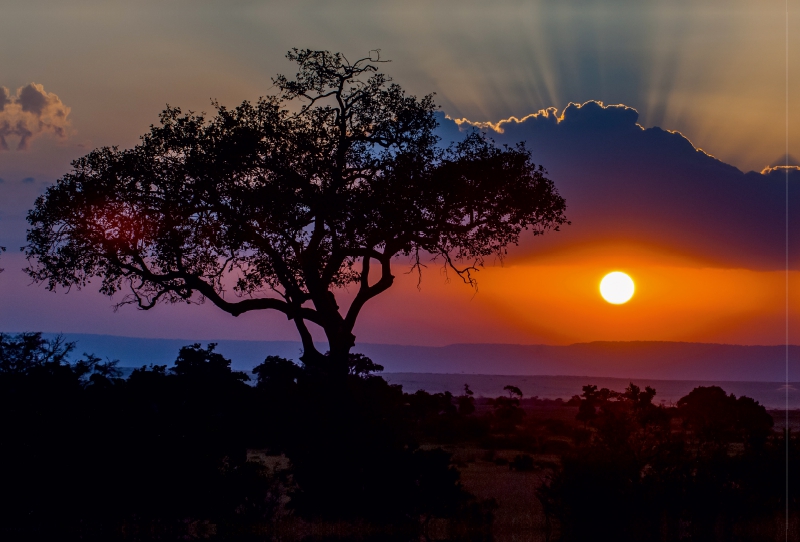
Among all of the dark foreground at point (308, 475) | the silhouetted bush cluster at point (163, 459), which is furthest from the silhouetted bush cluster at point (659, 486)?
the silhouetted bush cluster at point (163, 459)

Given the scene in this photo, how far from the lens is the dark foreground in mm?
17703

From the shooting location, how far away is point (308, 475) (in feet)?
63.1

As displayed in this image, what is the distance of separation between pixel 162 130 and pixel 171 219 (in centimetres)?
231

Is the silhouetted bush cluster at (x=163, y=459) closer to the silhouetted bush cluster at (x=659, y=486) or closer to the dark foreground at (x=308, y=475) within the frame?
the dark foreground at (x=308, y=475)

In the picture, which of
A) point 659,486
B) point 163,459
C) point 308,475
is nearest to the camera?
point 163,459

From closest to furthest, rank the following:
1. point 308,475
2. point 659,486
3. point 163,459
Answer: point 163,459
point 659,486
point 308,475

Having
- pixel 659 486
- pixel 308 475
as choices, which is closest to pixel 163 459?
pixel 308 475

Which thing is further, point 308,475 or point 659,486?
point 308,475

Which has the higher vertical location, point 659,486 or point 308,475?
point 659,486

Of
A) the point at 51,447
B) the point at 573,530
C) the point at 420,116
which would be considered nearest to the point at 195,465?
the point at 51,447

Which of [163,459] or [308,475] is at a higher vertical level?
[163,459]

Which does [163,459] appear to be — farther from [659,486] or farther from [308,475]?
[659,486]

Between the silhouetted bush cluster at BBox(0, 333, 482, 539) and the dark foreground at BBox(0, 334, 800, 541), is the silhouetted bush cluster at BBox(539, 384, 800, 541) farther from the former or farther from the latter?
the silhouetted bush cluster at BBox(0, 333, 482, 539)

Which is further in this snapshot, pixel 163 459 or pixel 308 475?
pixel 308 475
